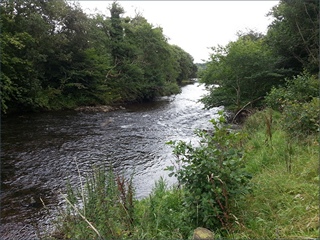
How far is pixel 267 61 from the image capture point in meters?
13.2

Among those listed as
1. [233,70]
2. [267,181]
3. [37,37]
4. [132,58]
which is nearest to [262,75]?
[233,70]

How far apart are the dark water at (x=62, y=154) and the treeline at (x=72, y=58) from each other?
8.72 feet

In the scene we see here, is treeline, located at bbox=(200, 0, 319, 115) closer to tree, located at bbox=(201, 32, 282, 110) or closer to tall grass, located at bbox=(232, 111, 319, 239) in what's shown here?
tree, located at bbox=(201, 32, 282, 110)

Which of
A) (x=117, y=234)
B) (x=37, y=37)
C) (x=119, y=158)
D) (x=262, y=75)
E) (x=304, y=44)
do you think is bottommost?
(x=119, y=158)

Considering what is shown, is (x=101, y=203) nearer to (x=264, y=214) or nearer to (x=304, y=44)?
(x=264, y=214)

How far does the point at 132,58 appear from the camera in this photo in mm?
28344

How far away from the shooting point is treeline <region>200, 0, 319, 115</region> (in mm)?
12039

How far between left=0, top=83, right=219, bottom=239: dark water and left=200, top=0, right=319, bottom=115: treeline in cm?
255

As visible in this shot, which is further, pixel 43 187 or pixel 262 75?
pixel 262 75

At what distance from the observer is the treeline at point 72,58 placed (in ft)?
53.3

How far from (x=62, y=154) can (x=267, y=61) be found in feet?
34.8

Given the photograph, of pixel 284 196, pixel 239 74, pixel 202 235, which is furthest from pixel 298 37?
pixel 202 235

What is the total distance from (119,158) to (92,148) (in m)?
1.64

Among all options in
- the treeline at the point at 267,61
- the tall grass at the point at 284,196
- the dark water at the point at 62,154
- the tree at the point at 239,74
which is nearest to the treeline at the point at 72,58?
the dark water at the point at 62,154
